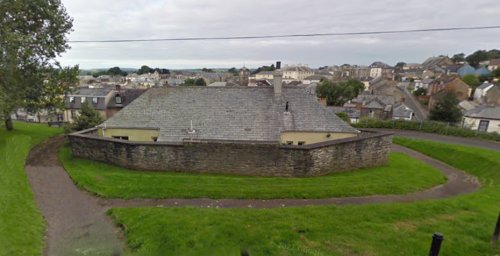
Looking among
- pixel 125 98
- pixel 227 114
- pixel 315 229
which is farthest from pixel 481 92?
pixel 125 98

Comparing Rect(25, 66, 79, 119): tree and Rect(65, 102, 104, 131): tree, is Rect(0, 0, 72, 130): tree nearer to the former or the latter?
Rect(25, 66, 79, 119): tree

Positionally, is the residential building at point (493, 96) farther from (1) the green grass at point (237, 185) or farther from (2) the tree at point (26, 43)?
(2) the tree at point (26, 43)

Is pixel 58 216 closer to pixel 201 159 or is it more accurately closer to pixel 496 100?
pixel 201 159

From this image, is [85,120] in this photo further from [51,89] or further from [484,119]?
[484,119]

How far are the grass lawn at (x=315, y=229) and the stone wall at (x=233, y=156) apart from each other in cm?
414

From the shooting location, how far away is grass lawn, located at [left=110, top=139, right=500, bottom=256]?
6.30 metres

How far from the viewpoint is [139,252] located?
6.34 meters

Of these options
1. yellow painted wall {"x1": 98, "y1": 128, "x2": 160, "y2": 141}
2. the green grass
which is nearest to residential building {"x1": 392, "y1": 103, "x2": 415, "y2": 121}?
the green grass

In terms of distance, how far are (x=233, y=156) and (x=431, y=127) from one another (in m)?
23.1

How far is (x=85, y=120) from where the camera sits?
18.8 m

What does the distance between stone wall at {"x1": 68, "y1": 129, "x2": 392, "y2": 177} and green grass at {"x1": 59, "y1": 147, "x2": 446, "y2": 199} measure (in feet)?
2.13


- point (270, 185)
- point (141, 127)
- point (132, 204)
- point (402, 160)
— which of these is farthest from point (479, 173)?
point (141, 127)

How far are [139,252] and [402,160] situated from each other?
52.3 ft

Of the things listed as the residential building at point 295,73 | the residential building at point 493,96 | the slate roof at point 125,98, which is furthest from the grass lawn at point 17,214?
the residential building at point 295,73
